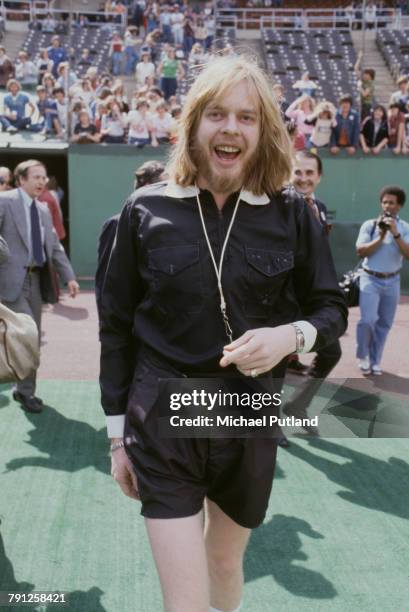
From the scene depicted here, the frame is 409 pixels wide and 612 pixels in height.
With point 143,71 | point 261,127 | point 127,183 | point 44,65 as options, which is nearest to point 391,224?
point 261,127

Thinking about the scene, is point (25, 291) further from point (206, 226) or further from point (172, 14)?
point (172, 14)

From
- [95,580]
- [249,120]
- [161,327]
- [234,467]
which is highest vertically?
[249,120]

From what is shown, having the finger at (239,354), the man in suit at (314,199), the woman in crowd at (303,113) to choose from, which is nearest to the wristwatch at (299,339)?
the finger at (239,354)

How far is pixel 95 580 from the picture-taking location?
11.1 feet

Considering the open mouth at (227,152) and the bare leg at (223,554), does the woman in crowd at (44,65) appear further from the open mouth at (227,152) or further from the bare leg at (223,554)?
the bare leg at (223,554)

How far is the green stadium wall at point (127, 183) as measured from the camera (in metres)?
12.6

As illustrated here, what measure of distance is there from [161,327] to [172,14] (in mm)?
21468

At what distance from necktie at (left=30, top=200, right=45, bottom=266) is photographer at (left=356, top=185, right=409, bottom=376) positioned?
301 cm

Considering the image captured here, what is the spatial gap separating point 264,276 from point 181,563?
2.60 feet

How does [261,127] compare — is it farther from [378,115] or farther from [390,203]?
[378,115]

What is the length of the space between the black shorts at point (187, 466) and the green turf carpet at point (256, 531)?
49.0 inches

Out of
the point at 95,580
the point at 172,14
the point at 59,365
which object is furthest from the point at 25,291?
the point at 172,14

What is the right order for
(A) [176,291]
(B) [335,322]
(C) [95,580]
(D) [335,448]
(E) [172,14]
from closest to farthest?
(A) [176,291] < (B) [335,322] < (C) [95,580] < (D) [335,448] < (E) [172,14]

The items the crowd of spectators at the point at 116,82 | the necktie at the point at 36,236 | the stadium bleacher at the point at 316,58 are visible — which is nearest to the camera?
the necktie at the point at 36,236
